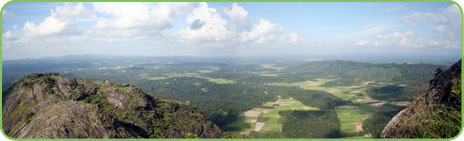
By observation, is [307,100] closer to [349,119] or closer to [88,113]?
[349,119]

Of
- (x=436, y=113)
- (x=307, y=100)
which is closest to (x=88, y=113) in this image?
(x=436, y=113)

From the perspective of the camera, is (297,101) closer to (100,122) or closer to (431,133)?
(100,122)

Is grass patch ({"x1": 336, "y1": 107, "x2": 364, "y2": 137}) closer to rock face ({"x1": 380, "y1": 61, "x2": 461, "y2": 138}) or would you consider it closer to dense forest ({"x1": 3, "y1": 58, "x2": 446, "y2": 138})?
dense forest ({"x1": 3, "y1": 58, "x2": 446, "y2": 138})

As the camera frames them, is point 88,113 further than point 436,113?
Yes

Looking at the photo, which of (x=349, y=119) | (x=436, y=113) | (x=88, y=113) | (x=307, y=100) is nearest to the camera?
(x=436, y=113)

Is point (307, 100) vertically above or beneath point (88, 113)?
beneath

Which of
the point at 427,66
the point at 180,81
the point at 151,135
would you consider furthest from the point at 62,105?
the point at 427,66

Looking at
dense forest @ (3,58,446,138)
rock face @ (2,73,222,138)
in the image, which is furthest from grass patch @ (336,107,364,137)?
rock face @ (2,73,222,138)
